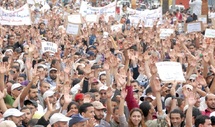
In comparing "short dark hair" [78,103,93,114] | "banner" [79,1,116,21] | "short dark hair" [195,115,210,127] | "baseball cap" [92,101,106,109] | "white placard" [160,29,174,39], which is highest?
"banner" [79,1,116,21]

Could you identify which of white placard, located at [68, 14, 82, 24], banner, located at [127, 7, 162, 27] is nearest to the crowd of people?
banner, located at [127, 7, 162, 27]

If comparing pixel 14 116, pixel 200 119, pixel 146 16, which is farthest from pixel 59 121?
pixel 146 16

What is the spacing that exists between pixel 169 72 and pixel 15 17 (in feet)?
25.6

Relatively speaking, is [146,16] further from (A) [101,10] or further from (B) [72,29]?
(B) [72,29]

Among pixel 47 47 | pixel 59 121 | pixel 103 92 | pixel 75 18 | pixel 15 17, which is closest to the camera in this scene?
pixel 59 121

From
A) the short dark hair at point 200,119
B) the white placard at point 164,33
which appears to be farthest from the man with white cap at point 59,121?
the white placard at point 164,33

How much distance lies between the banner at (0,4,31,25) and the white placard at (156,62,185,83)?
24.6 ft

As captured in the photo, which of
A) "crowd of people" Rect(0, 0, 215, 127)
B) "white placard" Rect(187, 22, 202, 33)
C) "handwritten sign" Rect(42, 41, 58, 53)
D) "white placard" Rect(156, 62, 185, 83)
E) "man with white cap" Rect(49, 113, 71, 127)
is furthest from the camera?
"white placard" Rect(187, 22, 202, 33)

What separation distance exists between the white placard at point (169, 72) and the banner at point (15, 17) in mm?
7503

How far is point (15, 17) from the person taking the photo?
1719 cm

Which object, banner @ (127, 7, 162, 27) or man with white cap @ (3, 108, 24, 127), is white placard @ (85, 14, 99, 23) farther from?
man with white cap @ (3, 108, 24, 127)

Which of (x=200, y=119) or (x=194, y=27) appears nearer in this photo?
(x=200, y=119)

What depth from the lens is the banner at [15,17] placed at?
17.1m

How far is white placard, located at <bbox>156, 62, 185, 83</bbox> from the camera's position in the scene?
1011cm
